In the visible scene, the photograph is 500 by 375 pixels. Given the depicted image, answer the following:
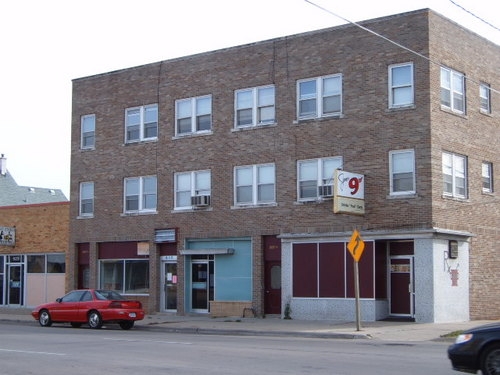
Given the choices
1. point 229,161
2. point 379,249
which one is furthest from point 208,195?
point 379,249

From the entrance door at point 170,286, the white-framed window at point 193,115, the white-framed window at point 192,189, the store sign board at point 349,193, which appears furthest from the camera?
the entrance door at point 170,286

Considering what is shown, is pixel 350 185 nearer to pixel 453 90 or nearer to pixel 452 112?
pixel 452 112

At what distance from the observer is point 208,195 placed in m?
32.6

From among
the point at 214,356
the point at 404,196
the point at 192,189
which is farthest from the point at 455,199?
the point at 214,356

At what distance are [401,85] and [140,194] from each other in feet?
41.8

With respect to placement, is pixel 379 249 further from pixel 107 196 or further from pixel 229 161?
pixel 107 196

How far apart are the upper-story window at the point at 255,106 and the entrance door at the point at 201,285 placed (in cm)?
595

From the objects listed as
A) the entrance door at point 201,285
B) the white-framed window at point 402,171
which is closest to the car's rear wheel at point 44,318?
the entrance door at point 201,285

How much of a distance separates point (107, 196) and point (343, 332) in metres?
15.6

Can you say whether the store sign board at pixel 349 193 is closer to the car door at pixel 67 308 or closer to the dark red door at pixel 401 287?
the dark red door at pixel 401 287

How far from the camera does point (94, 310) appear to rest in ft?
90.0

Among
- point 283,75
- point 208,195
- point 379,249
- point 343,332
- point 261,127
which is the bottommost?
point 343,332

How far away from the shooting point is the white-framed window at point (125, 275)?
3481 cm

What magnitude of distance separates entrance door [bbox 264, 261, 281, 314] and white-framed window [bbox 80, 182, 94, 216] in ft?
32.4
